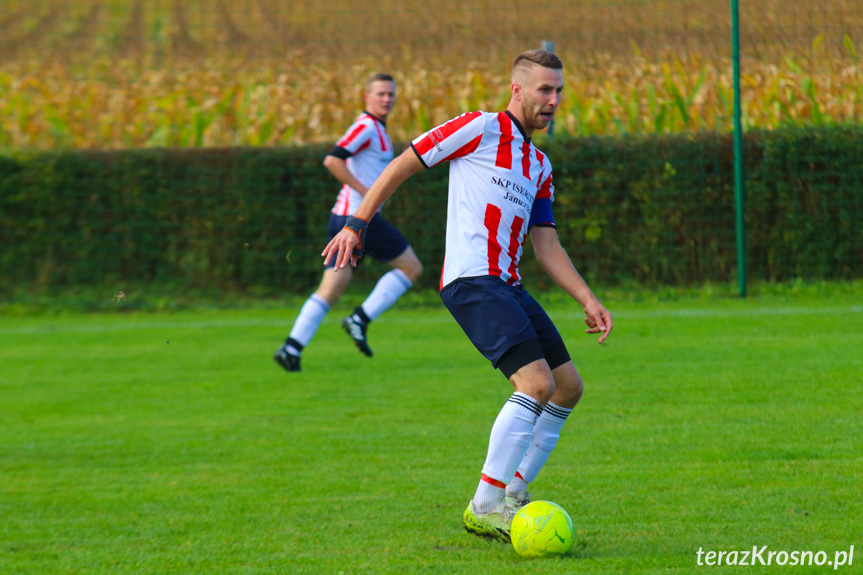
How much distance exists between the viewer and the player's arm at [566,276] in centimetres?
400

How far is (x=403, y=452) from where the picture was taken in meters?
5.38

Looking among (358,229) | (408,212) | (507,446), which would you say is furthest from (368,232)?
(507,446)

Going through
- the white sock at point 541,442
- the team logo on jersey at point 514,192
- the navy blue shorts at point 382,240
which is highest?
the team logo on jersey at point 514,192

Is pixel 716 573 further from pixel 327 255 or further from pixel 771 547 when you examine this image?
pixel 327 255

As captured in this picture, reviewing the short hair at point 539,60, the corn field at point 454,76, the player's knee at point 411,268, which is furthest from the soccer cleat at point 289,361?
the corn field at point 454,76

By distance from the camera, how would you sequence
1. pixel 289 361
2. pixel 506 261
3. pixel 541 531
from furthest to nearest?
pixel 289 361
pixel 506 261
pixel 541 531

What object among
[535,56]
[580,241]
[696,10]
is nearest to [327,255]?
[535,56]

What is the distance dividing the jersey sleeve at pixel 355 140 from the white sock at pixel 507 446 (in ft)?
15.4

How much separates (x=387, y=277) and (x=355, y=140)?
4.03 feet

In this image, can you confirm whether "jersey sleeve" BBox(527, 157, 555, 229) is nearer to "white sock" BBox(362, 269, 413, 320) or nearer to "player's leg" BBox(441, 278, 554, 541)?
"player's leg" BBox(441, 278, 554, 541)

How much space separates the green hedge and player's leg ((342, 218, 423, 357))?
10.9 feet

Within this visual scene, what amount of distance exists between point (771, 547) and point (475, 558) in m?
1.12

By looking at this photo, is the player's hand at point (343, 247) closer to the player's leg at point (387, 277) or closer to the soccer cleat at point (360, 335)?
the player's leg at point (387, 277)

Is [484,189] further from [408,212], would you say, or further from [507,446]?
[408,212]
